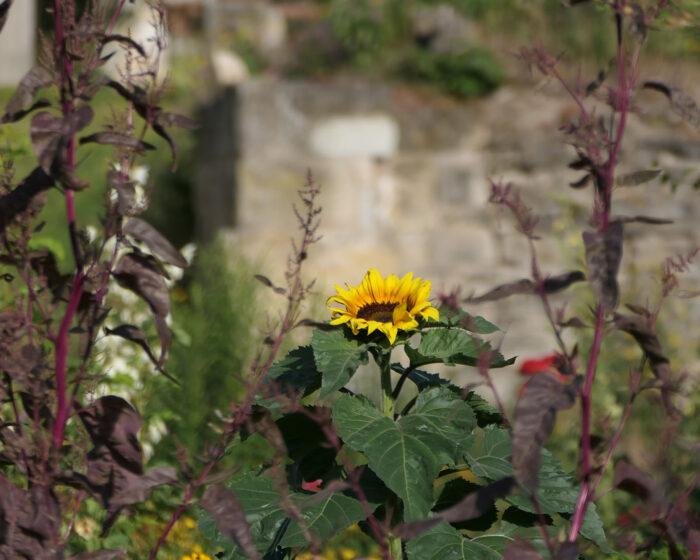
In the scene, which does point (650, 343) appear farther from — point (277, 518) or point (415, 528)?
point (277, 518)

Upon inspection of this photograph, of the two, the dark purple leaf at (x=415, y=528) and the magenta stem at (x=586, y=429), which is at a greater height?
the magenta stem at (x=586, y=429)

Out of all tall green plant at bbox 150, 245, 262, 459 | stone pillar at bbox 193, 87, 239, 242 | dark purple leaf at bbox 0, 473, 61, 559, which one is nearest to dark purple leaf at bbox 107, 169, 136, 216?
dark purple leaf at bbox 0, 473, 61, 559

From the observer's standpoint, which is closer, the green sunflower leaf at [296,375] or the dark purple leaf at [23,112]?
the dark purple leaf at [23,112]

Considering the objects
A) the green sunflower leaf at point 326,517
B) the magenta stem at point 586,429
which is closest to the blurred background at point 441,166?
the green sunflower leaf at point 326,517

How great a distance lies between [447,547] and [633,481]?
1.04 ft

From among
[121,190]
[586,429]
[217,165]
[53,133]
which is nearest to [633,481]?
[586,429]

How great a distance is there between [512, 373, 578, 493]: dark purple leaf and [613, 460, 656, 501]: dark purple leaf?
0.51 feet

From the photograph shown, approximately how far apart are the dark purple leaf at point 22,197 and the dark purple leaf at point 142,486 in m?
0.38

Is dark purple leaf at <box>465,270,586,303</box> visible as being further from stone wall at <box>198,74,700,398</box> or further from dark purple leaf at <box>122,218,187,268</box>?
stone wall at <box>198,74,700,398</box>

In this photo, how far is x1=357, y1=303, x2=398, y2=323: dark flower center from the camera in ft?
5.01

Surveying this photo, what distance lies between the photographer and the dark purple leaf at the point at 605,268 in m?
1.07

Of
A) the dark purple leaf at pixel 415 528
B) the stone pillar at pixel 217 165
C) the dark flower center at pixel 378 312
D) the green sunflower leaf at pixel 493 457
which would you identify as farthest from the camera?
the stone pillar at pixel 217 165

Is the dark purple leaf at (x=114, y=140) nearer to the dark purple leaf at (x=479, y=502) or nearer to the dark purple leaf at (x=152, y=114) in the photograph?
the dark purple leaf at (x=152, y=114)

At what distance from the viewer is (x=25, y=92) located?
1.19 m
